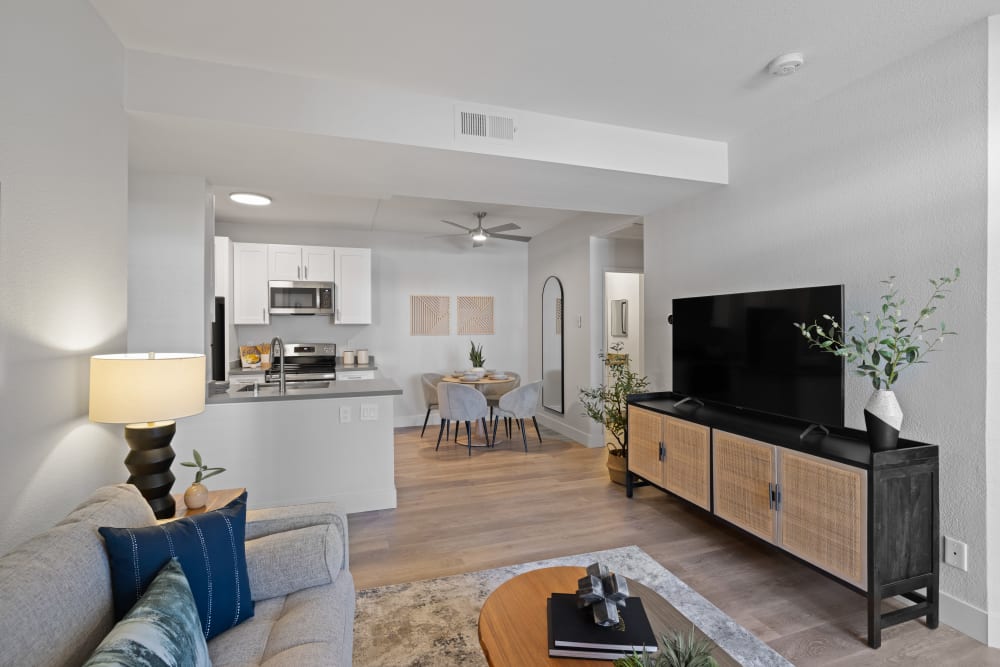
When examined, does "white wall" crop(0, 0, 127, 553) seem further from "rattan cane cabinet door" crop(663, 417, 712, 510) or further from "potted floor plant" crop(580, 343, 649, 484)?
"potted floor plant" crop(580, 343, 649, 484)

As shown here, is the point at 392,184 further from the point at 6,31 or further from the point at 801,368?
the point at 801,368

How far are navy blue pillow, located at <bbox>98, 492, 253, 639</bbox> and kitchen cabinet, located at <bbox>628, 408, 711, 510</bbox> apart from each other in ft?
8.39

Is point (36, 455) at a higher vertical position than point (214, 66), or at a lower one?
lower

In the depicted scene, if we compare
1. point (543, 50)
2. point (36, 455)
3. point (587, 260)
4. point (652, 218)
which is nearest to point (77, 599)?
point (36, 455)

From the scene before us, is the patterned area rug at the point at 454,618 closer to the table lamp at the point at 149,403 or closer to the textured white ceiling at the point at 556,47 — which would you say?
the table lamp at the point at 149,403

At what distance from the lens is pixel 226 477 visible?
10.9ft

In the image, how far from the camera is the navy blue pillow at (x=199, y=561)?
4.14 feet

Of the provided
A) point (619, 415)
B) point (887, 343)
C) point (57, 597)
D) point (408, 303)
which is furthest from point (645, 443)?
point (408, 303)

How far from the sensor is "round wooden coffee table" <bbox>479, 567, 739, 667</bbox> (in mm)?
1372

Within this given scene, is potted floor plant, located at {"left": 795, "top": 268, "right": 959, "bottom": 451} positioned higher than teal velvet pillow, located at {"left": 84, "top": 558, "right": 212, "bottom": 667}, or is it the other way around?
potted floor plant, located at {"left": 795, "top": 268, "right": 959, "bottom": 451}

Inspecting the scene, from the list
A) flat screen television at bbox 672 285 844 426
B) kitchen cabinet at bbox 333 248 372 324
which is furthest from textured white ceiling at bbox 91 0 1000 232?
kitchen cabinet at bbox 333 248 372 324

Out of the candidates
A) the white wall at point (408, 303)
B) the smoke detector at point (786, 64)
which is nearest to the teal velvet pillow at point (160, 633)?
the smoke detector at point (786, 64)

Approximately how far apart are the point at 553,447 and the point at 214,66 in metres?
4.38

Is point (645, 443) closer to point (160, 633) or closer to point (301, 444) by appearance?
point (301, 444)
